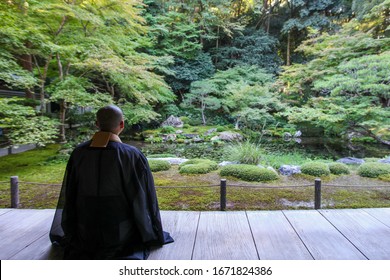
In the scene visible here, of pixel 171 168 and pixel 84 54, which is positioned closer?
pixel 171 168

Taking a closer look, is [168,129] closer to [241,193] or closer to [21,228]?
[241,193]

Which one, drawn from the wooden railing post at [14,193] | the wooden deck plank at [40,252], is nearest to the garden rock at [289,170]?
the wooden deck plank at [40,252]

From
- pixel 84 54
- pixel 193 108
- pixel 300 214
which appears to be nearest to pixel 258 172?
pixel 300 214

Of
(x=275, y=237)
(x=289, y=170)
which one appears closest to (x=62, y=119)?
(x=289, y=170)

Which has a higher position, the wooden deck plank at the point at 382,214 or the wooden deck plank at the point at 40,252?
the wooden deck plank at the point at 382,214

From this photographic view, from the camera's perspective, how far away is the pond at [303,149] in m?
7.36

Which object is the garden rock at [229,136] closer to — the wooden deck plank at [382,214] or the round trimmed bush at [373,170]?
the round trimmed bush at [373,170]

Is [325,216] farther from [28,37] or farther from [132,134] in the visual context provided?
[132,134]

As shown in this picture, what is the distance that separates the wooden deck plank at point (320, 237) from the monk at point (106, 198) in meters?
1.15

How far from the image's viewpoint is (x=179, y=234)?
6.50 ft

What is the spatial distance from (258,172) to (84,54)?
14.4 feet

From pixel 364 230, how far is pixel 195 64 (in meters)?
11.7

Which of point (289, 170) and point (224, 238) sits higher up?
point (289, 170)
